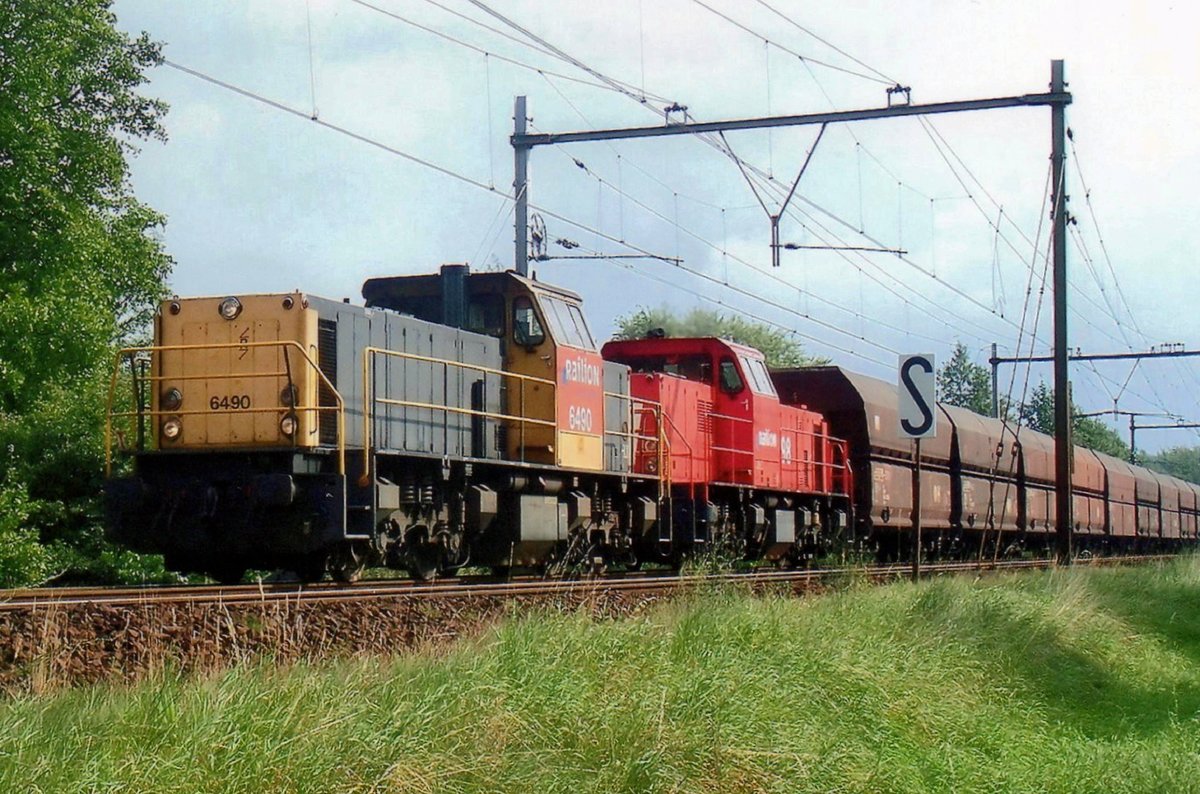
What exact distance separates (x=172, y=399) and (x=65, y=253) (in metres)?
12.1

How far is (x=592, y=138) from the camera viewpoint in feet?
62.7

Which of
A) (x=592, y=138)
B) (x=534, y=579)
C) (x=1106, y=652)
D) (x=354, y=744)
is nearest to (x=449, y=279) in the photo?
(x=534, y=579)

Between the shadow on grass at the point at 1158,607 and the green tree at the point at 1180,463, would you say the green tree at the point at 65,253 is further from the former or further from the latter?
the green tree at the point at 1180,463

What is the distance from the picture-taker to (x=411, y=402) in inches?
505

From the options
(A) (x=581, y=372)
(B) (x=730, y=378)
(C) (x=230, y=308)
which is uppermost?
(C) (x=230, y=308)

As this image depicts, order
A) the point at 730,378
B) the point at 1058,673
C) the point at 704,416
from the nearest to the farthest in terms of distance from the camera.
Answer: the point at 1058,673
the point at 704,416
the point at 730,378

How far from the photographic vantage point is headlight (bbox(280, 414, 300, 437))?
38.1 ft

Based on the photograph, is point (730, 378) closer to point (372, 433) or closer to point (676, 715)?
point (372, 433)

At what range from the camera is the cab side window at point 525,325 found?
14594 mm

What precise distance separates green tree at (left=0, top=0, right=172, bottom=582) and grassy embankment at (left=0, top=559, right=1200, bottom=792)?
11679mm

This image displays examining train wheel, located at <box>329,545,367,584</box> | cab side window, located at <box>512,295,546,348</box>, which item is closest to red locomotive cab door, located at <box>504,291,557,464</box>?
cab side window, located at <box>512,295,546,348</box>

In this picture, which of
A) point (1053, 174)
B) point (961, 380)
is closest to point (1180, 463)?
point (961, 380)

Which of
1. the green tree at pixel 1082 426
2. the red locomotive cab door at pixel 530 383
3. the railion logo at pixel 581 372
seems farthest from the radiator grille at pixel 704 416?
the green tree at pixel 1082 426

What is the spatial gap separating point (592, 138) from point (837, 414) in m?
6.66
